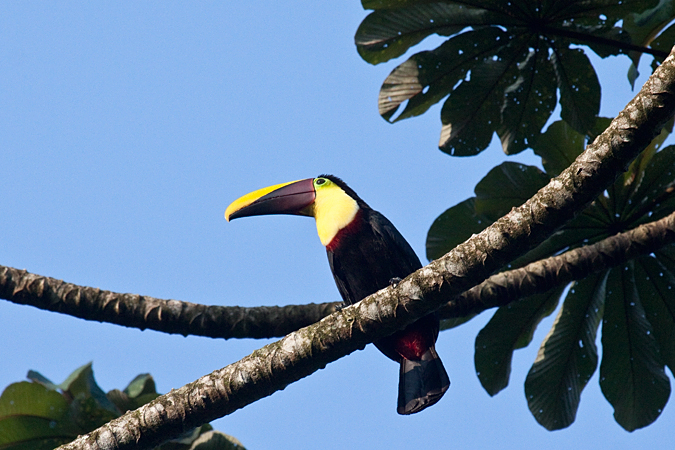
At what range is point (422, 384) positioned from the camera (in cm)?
343

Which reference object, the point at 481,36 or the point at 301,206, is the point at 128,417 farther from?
the point at 481,36

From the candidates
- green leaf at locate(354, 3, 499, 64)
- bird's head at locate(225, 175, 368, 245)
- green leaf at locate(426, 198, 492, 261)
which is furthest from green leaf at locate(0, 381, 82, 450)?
green leaf at locate(354, 3, 499, 64)

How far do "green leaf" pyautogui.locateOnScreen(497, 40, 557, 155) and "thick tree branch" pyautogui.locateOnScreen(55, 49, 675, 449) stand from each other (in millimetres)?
1512

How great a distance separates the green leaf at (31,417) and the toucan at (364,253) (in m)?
1.58

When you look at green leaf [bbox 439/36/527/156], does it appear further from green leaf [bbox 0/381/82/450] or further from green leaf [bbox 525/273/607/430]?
green leaf [bbox 0/381/82/450]

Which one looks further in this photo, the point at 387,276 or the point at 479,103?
the point at 479,103

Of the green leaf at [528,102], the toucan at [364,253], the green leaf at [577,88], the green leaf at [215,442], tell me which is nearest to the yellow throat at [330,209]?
the toucan at [364,253]

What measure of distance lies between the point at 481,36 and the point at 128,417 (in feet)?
9.39

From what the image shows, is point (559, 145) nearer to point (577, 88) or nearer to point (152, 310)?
point (577, 88)

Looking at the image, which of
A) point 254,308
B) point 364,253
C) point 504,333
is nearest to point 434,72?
point 364,253

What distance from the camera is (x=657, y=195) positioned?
397 centimetres

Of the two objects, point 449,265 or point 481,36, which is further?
point 481,36

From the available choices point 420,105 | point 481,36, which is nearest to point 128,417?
point 420,105

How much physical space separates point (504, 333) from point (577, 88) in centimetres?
161
